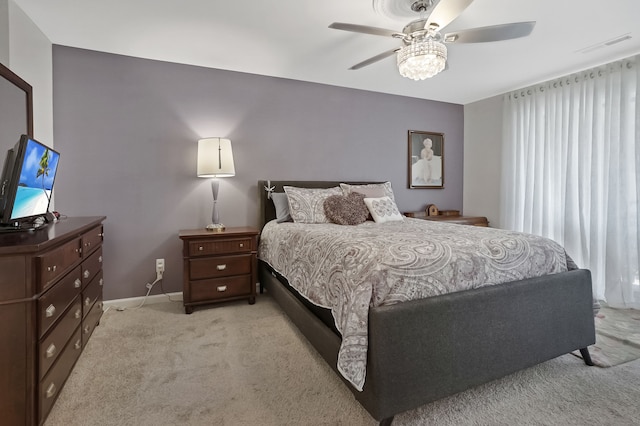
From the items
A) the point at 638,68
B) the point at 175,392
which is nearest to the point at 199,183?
the point at 175,392

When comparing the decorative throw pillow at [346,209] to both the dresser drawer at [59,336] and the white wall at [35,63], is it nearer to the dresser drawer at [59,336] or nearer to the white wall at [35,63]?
the dresser drawer at [59,336]

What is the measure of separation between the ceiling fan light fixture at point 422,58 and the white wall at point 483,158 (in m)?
2.75

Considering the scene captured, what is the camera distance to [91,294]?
2.16m

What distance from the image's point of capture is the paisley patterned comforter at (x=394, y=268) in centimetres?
137

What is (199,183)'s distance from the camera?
3205mm

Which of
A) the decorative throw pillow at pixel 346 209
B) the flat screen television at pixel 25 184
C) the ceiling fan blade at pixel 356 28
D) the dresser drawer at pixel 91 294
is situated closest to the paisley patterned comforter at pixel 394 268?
the decorative throw pillow at pixel 346 209

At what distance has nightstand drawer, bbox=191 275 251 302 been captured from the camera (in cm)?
278

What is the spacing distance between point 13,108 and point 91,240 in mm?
969

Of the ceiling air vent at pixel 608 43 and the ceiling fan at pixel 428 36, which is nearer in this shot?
the ceiling fan at pixel 428 36

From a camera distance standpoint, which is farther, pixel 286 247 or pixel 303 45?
pixel 303 45

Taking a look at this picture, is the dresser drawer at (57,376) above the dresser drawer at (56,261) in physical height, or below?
below

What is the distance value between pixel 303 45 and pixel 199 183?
167 centimetres

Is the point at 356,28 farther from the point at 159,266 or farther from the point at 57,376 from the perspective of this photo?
the point at 159,266

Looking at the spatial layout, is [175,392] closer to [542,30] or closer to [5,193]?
[5,193]
